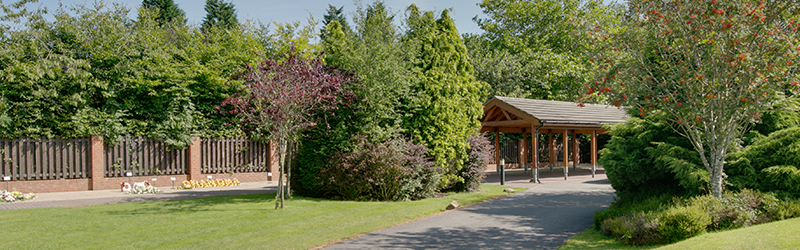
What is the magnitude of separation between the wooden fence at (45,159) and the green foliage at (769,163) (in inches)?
718

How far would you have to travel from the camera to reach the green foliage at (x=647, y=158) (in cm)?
981

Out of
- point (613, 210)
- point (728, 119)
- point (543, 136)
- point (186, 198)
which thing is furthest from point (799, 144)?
point (543, 136)

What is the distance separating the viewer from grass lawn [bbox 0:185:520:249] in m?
7.87

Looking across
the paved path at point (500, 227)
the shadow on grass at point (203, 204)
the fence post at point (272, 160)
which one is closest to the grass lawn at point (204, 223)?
the shadow on grass at point (203, 204)

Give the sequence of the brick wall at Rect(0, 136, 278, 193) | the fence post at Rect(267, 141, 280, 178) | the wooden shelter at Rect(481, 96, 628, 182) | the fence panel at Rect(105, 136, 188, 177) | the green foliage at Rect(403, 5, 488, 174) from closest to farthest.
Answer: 1. the green foliage at Rect(403, 5, 488, 174)
2. the brick wall at Rect(0, 136, 278, 193)
3. the fence panel at Rect(105, 136, 188, 177)
4. the wooden shelter at Rect(481, 96, 628, 182)
5. the fence post at Rect(267, 141, 280, 178)

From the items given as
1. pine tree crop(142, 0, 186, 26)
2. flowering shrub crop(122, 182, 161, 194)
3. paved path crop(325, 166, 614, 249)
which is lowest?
paved path crop(325, 166, 614, 249)

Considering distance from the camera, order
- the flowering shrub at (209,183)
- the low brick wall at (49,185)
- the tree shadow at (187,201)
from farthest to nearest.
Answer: the flowering shrub at (209,183) → the low brick wall at (49,185) → the tree shadow at (187,201)

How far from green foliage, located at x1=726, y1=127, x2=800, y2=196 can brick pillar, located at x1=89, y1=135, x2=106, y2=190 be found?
17.8 meters

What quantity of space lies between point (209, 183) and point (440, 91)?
9.67 meters

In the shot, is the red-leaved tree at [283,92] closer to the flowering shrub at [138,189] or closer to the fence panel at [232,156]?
the flowering shrub at [138,189]

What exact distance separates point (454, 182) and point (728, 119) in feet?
27.4

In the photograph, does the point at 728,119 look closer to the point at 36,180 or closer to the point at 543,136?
the point at 36,180

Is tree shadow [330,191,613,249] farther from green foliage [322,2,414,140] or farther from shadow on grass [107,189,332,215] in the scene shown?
shadow on grass [107,189,332,215]

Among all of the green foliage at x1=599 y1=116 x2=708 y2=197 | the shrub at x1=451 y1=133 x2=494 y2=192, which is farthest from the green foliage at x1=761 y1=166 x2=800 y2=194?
the shrub at x1=451 y1=133 x2=494 y2=192
